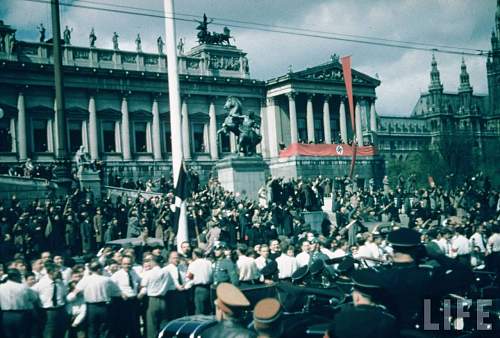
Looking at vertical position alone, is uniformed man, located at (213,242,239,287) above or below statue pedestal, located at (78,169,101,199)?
below

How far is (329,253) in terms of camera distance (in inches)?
579

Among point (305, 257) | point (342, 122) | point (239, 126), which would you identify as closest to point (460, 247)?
point (305, 257)

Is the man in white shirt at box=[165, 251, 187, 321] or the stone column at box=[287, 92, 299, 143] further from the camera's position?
the stone column at box=[287, 92, 299, 143]

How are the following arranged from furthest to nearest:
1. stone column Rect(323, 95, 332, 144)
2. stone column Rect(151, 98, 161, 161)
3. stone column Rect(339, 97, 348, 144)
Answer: stone column Rect(339, 97, 348, 144) < stone column Rect(323, 95, 332, 144) < stone column Rect(151, 98, 161, 161)

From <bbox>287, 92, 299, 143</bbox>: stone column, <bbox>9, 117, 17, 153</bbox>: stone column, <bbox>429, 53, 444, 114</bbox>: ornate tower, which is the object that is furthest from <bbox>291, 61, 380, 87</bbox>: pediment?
<bbox>429, 53, 444, 114</bbox>: ornate tower

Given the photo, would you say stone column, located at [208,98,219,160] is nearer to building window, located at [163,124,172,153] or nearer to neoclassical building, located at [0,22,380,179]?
neoclassical building, located at [0,22,380,179]

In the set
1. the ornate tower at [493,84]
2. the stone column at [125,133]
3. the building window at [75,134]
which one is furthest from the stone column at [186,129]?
the ornate tower at [493,84]

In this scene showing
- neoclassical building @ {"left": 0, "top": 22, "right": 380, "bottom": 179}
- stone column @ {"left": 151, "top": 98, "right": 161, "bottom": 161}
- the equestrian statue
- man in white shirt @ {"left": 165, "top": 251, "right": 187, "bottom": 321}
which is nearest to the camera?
man in white shirt @ {"left": 165, "top": 251, "right": 187, "bottom": 321}

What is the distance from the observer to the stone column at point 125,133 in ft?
182

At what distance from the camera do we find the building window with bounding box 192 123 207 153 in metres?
61.5

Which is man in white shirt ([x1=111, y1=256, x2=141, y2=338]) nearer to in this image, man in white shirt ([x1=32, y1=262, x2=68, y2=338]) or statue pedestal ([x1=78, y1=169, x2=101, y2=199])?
man in white shirt ([x1=32, y1=262, x2=68, y2=338])

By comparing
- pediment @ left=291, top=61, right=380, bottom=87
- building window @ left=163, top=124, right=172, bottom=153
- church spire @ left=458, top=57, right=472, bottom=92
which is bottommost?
building window @ left=163, top=124, right=172, bottom=153

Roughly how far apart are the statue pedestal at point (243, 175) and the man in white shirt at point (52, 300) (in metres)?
20.2

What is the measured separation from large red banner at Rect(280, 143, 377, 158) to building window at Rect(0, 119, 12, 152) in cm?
2270
